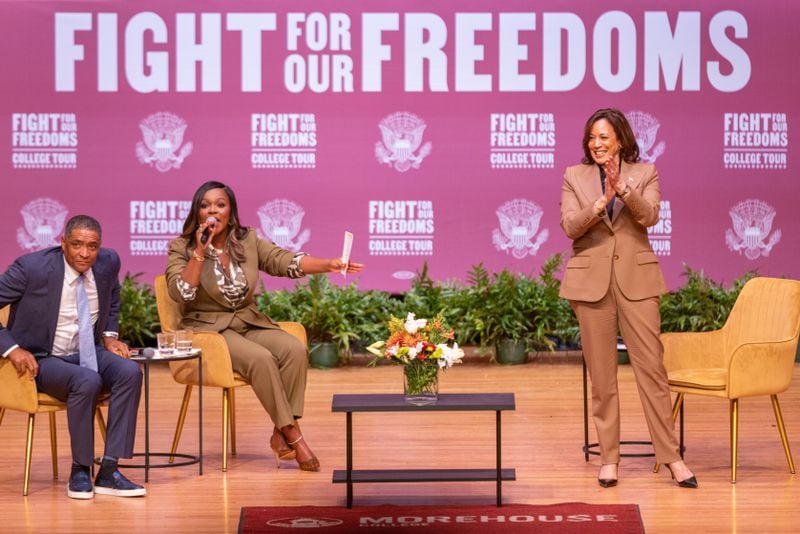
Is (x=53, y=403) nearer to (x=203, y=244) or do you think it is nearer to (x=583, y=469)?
(x=203, y=244)

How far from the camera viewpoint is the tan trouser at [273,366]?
5.87 meters

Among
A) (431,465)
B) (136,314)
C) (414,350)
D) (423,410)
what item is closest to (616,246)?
(414,350)

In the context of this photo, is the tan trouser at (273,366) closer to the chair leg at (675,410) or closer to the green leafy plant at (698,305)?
the chair leg at (675,410)

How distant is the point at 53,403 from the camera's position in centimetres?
540

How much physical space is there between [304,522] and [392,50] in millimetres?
5785

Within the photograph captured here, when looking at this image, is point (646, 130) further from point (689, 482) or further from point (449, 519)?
point (449, 519)

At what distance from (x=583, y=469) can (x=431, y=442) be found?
3.30ft

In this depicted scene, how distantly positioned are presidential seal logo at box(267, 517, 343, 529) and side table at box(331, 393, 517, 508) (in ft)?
0.88

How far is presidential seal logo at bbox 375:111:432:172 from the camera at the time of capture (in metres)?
10.0

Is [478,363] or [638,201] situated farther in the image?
[478,363]

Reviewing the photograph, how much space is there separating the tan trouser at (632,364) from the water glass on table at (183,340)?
1798 millimetres

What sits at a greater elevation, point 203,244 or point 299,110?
point 299,110

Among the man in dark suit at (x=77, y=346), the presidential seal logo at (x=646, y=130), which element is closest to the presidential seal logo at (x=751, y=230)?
the presidential seal logo at (x=646, y=130)

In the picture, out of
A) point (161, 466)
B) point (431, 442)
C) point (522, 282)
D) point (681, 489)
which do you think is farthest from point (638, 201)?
point (522, 282)
